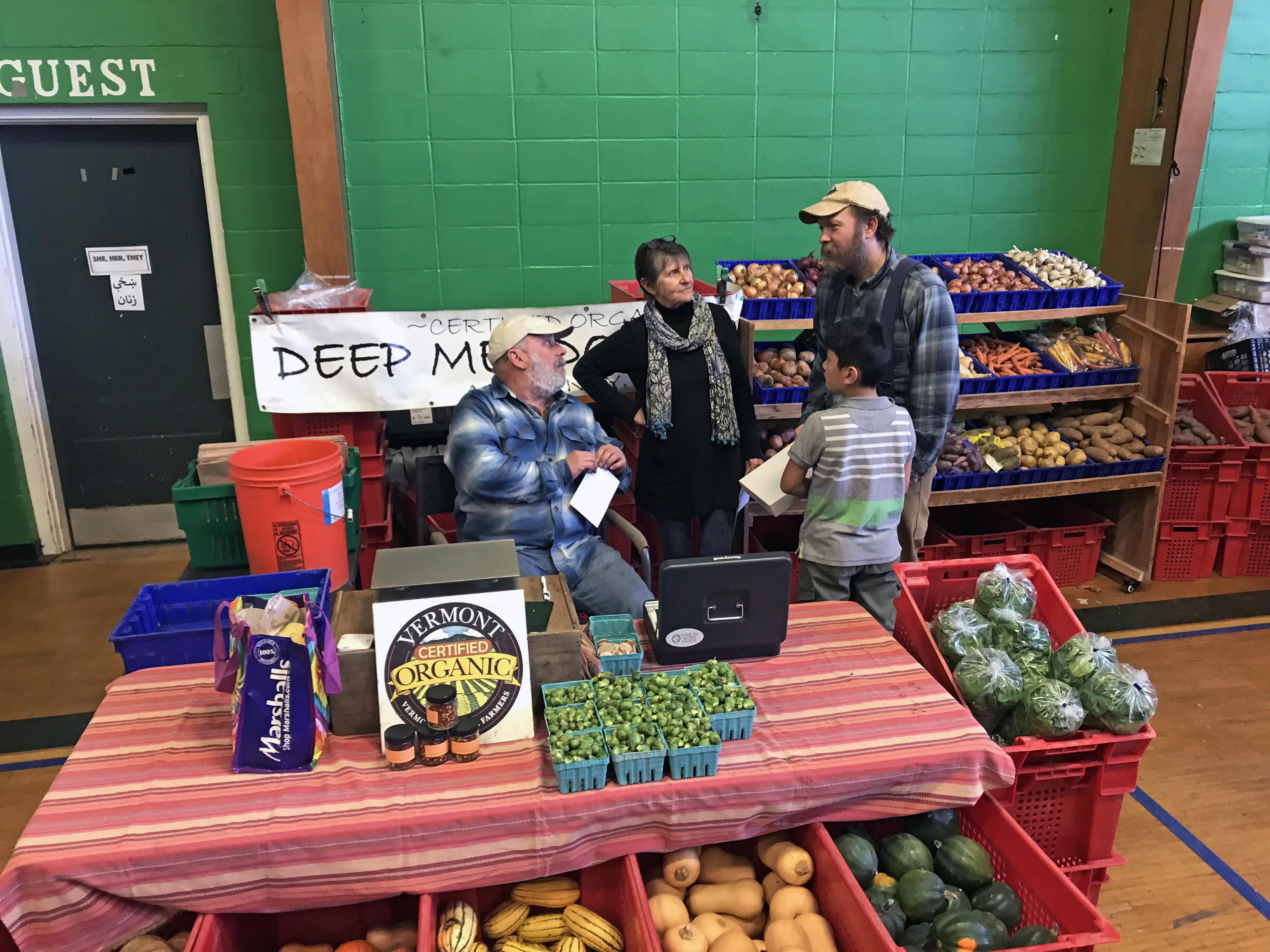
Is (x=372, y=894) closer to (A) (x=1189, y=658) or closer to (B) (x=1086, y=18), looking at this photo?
(A) (x=1189, y=658)

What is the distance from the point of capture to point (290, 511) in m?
3.20

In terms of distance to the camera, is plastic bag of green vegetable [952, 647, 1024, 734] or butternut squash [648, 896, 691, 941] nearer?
butternut squash [648, 896, 691, 941]

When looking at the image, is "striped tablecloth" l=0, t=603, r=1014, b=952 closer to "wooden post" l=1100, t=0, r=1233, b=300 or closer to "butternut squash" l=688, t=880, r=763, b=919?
"butternut squash" l=688, t=880, r=763, b=919

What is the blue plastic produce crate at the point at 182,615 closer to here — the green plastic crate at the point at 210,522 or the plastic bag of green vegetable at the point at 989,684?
the green plastic crate at the point at 210,522

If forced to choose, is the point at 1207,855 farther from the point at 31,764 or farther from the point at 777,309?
the point at 31,764

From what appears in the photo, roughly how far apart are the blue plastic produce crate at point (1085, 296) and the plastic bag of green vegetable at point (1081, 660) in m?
2.75

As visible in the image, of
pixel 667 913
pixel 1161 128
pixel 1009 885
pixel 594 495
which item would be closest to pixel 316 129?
pixel 594 495

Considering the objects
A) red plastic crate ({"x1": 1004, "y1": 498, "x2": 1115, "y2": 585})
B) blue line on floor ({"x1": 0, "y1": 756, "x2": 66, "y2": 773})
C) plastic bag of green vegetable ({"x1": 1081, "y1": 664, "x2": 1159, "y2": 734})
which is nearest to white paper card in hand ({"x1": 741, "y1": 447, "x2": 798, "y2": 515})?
plastic bag of green vegetable ({"x1": 1081, "y1": 664, "x2": 1159, "y2": 734})

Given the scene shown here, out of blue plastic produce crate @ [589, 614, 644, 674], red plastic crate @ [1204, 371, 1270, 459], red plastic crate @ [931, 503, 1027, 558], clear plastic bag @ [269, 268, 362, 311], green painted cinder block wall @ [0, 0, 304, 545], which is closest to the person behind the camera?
blue plastic produce crate @ [589, 614, 644, 674]

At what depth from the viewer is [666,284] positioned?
3773 millimetres

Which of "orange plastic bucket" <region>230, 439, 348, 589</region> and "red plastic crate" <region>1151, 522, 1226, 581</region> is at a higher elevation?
"orange plastic bucket" <region>230, 439, 348, 589</region>

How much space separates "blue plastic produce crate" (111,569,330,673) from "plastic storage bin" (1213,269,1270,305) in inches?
234

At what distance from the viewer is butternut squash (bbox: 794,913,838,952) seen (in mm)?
2053

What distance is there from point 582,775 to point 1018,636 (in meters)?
1.41
